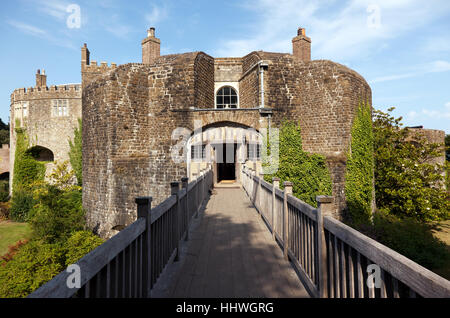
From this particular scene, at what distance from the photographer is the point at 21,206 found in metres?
24.1

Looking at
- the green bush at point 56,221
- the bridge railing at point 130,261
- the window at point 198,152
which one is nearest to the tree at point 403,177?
the window at point 198,152

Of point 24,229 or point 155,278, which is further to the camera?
point 24,229

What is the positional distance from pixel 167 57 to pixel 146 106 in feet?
11.2

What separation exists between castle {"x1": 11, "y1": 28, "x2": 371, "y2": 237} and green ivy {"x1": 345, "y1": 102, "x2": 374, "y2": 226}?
51 centimetres


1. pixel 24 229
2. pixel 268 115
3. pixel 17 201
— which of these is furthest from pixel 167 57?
pixel 17 201

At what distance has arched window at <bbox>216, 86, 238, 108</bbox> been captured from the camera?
1803 centimetres

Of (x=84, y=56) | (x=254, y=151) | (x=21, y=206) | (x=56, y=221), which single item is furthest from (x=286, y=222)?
(x=21, y=206)

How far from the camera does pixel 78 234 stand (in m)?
14.2

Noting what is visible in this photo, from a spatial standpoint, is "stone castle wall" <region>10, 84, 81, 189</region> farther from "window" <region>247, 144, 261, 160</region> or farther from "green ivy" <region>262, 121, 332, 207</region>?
"green ivy" <region>262, 121, 332, 207</region>

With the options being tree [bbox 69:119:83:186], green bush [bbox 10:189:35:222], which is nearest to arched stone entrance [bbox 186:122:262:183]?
tree [bbox 69:119:83:186]

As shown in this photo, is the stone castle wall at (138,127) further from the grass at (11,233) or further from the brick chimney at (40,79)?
the brick chimney at (40,79)

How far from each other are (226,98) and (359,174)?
976 cm

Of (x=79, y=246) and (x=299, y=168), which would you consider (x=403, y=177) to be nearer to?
(x=299, y=168)

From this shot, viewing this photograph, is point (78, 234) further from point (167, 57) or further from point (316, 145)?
point (316, 145)
